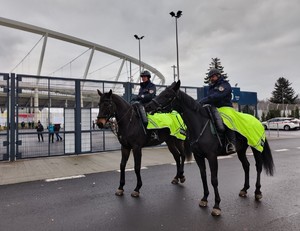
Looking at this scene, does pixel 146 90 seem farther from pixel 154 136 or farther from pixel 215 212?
pixel 215 212

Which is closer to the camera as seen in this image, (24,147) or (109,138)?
(24,147)

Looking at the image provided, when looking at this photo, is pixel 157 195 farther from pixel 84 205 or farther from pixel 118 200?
pixel 84 205

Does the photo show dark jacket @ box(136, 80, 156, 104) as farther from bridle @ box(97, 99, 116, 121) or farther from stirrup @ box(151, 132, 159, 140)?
bridle @ box(97, 99, 116, 121)

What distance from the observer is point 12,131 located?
9.41 m

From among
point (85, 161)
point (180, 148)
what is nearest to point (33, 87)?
point (85, 161)

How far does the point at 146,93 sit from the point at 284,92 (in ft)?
260

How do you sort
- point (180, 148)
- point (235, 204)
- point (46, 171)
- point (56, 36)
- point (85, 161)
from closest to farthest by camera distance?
1. point (235, 204)
2. point (180, 148)
3. point (46, 171)
4. point (85, 161)
5. point (56, 36)

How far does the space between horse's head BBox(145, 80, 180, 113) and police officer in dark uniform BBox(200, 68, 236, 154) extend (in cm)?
78

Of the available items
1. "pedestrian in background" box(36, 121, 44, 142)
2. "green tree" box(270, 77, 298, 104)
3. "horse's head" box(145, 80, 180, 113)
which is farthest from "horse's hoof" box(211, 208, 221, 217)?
"green tree" box(270, 77, 298, 104)

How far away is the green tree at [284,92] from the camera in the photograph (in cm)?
7369

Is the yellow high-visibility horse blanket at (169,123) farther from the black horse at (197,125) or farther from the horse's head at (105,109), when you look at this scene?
the black horse at (197,125)

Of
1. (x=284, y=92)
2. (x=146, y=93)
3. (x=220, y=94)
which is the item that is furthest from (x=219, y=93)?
(x=284, y=92)

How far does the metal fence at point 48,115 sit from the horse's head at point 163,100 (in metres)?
5.30

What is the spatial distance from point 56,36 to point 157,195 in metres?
56.6
